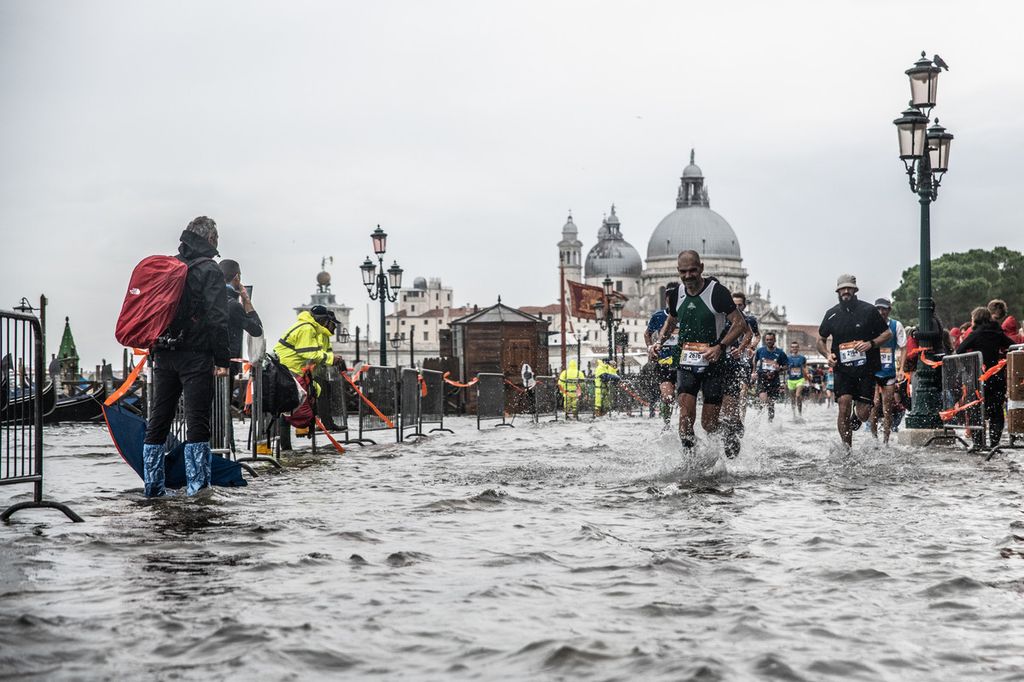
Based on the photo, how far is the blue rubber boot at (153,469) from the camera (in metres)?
8.95

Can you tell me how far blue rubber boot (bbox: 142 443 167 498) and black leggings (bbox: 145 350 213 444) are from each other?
45 mm

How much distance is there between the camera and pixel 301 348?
1395 cm

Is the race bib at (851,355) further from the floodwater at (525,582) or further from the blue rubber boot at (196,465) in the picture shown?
the blue rubber boot at (196,465)

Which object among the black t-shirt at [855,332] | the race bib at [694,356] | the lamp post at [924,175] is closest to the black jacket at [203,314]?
the race bib at [694,356]

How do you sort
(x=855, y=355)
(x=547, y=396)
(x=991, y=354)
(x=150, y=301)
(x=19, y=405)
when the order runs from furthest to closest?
(x=547, y=396) < (x=991, y=354) < (x=855, y=355) < (x=150, y=301) < (x=19, y=405)

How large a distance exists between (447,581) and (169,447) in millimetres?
4692

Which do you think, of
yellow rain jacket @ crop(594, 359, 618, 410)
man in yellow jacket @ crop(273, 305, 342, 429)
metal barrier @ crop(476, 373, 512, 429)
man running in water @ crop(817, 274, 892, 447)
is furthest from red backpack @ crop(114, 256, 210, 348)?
yellow rain jacket @ crop(594, 359, 618, 410)

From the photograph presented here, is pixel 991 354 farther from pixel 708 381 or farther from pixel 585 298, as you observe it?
pixel 585 298

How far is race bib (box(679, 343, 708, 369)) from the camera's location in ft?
34.9

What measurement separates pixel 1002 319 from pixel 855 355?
9.94 ft

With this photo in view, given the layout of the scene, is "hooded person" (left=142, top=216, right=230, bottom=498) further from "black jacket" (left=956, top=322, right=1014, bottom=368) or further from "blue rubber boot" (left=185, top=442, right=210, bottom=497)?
"black jacket" (left=956, top=322, right=1014, bottom=368)

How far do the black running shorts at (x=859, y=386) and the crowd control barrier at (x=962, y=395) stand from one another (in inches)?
62.3

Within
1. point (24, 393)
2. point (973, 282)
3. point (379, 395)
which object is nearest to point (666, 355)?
point (379, 395)

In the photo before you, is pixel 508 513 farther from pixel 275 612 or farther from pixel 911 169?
pixel 911 169
